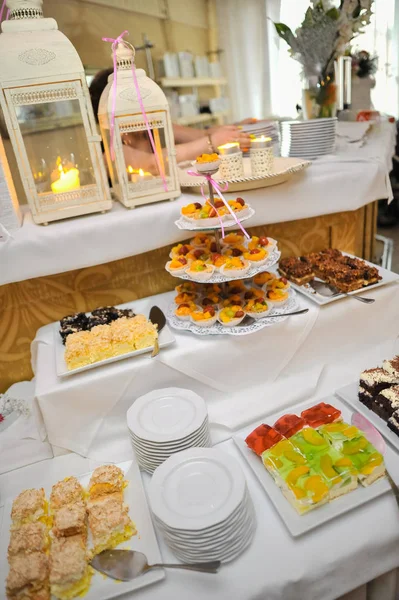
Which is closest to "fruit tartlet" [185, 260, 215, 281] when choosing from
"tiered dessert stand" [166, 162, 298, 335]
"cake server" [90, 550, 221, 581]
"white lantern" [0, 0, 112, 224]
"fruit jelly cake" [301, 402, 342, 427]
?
"tiered dessert stand" [166, 162, 298, 335]

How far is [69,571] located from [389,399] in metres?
0.79

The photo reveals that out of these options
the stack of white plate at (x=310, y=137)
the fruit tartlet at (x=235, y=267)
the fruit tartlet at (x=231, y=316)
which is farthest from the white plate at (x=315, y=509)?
the stack of white plate at (x=310, y=137)

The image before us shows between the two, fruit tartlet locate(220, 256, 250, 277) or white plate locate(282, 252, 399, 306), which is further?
white plate locate(282, 252, 399, 306)

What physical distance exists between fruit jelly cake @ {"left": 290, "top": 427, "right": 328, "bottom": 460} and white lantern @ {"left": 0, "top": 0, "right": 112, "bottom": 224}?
33.4 inches

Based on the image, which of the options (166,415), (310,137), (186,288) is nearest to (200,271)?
(186,288)

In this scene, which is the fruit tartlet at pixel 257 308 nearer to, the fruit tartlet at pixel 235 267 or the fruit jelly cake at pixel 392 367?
the fruit tartlet at pixel 235 267

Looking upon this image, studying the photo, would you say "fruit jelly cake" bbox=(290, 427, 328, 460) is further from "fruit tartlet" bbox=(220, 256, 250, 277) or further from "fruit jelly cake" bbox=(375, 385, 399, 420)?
"fruit tartlet" bbox=(220, 256, 250, 277)

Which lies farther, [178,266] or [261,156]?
[261,156]

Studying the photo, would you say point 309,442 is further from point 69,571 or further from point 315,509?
point 69,571

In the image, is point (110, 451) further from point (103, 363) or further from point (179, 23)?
point (179, 23)

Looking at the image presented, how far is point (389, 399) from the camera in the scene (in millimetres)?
1048

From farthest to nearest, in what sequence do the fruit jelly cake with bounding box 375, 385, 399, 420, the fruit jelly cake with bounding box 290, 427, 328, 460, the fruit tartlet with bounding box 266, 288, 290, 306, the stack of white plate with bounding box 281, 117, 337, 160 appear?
the stack of white plate with bounding box 281, 117, 337, 160 < the fruit tartlet with bounding box 266, 288, 290, 306 < the fruit jelly cake with bounding box 375, 385, 399, 420 < the fruit jelly cake with bounding box 290, 427, 328, 460

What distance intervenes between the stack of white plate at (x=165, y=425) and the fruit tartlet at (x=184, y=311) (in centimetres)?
23

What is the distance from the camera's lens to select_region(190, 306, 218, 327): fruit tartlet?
1209 millimetres
